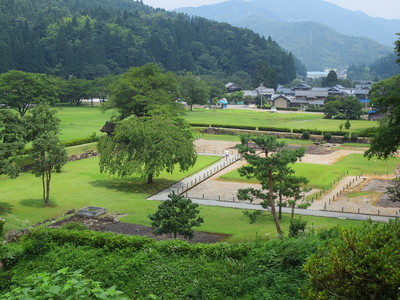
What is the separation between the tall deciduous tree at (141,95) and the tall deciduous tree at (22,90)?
2657 centimetres

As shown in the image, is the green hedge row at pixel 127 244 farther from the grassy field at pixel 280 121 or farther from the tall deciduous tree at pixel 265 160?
the grassy field at pixel 280 121

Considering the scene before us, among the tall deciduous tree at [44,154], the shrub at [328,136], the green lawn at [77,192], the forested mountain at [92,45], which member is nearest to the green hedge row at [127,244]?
the green lawn at [77,192]

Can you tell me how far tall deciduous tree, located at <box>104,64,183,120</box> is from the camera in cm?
4262

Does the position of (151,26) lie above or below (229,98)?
above

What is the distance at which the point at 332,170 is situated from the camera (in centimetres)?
4503

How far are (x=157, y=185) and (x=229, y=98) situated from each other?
324 feet

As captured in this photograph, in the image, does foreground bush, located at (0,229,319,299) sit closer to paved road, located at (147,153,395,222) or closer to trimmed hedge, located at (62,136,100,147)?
paved road, located at (147,153,395,222)

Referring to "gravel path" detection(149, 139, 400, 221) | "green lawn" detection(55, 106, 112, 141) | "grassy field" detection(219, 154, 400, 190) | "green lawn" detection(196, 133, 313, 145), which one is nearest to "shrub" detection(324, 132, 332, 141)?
"green lawn" detection(196, 133, 313, 145)

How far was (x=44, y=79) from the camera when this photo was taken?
242 ft

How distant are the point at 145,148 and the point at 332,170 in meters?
19.4

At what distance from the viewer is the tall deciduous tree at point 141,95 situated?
42625 millimetres

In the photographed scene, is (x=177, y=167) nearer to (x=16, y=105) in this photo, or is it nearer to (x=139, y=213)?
(x=139, y=213)

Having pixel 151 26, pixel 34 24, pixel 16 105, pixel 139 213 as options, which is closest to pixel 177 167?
pixel 139 213

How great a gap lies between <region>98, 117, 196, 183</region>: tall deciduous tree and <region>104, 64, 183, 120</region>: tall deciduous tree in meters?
4.42
